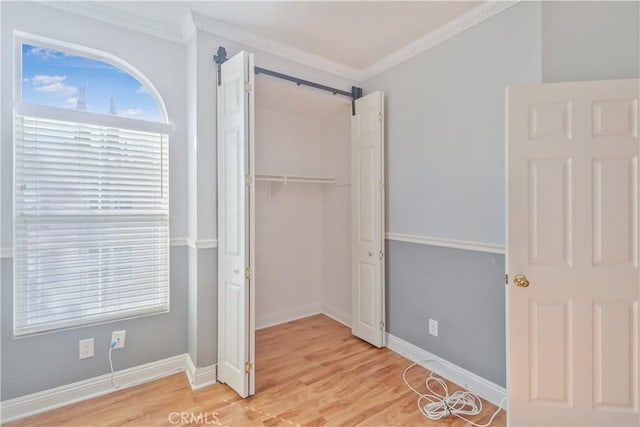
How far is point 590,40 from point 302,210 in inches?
111

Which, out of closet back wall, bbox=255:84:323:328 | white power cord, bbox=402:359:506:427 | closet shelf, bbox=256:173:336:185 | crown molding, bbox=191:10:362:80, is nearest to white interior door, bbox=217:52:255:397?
crown molding, bbox=191:10:362:80

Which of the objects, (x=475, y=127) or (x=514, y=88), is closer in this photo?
(x=514, y=88)

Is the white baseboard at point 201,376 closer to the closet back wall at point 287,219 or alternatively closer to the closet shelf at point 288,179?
the closet back wall at point 287,219

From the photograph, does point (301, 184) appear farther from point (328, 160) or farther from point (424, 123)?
point (424, 123)

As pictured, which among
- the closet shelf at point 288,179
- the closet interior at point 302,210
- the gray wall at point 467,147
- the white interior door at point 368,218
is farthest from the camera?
the closet interior at point 302,210

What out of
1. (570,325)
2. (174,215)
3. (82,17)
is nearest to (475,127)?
(570,325)

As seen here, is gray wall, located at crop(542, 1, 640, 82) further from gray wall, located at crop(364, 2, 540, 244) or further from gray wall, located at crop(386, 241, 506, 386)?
gray wall, located at crop(386, 241, 506, 386)

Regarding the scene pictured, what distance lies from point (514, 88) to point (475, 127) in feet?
1.64

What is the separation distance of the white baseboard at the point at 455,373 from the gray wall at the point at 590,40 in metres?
2.06

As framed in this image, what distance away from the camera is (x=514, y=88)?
1.69m

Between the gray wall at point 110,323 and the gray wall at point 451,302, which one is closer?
the gray wall at point 110,323

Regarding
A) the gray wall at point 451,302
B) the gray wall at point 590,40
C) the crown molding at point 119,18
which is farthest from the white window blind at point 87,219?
the gray wall at point 590,40

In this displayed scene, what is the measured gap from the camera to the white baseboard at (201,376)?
224 centimetres

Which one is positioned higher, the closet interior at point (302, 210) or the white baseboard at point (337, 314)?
the closet interior at point (302, 210)
